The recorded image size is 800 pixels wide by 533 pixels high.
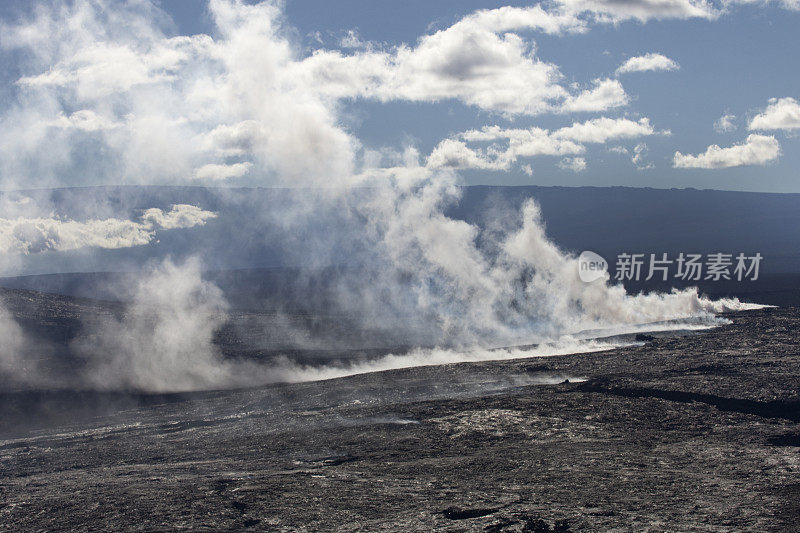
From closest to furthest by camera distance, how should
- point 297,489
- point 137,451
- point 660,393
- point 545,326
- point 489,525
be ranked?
point 489,525 < point 297,489 < point 137,451 < point 660,393 < point 545,326

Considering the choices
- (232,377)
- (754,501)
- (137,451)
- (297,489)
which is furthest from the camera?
(232,377)

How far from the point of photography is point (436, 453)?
1812 cm

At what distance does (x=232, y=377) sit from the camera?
34469 mm

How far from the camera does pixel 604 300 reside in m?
56.2

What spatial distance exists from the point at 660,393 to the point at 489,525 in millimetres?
13943

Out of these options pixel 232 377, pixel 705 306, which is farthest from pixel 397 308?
pixel 232 377

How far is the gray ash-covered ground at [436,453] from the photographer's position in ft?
44.9

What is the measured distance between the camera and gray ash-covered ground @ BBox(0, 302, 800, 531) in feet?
44.9

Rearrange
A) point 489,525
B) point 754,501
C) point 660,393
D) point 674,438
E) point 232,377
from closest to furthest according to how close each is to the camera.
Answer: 1. point 489,525
2. point 754,501
3. point 674,438
4. point 660,393
5. point 232,377

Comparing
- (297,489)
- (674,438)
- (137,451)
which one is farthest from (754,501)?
(137,451)

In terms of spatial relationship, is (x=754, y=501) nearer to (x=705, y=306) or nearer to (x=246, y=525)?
(x=246, y=525)

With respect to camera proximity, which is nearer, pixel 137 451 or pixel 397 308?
pixel 137 451

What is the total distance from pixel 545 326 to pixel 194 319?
2805 cm

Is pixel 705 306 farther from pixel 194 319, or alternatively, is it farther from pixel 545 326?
pixel 194 319
